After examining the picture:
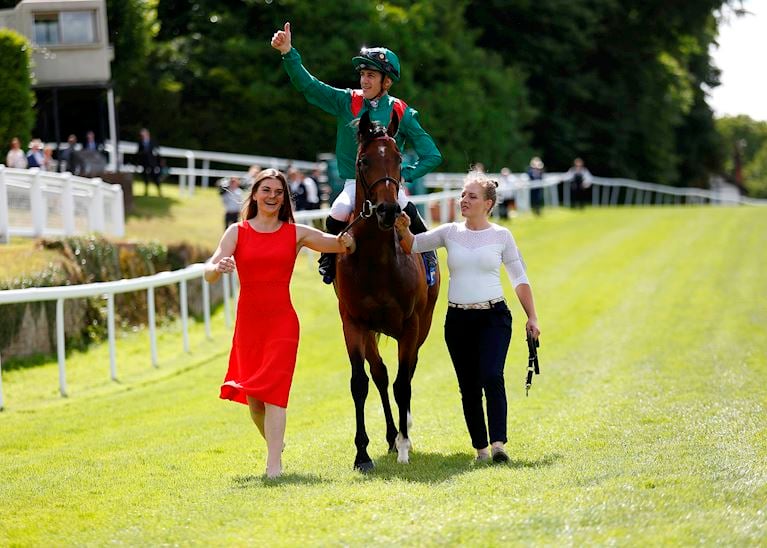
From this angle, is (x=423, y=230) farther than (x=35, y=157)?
No

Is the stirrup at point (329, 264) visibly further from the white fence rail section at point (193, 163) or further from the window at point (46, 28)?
the white fence rail section at point (193, 163)

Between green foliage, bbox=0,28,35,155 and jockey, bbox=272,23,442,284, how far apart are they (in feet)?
50.3

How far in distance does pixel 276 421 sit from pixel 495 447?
53.4 inches

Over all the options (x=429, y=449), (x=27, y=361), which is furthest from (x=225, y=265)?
(x=27, y=361)

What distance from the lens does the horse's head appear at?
8055 millimetres

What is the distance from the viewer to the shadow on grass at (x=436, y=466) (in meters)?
7.85

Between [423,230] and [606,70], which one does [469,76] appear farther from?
[423,230]

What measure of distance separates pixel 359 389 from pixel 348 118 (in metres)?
1.82

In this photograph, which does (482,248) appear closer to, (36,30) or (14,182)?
(14,182)

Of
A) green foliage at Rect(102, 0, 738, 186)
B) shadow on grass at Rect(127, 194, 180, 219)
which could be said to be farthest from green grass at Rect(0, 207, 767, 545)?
green foliage at Rect(102, 0, 738, 186)

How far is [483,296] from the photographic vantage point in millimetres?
8406

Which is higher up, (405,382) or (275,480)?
(405,382)

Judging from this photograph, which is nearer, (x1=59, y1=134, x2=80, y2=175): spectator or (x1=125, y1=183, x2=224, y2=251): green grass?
(x1=125, y1=183, x2=224, y2=251): green grass

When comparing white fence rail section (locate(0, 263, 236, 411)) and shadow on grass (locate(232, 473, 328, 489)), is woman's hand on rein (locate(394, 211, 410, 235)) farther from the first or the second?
white fence rail section (locate(0, 263, 236, 411))
